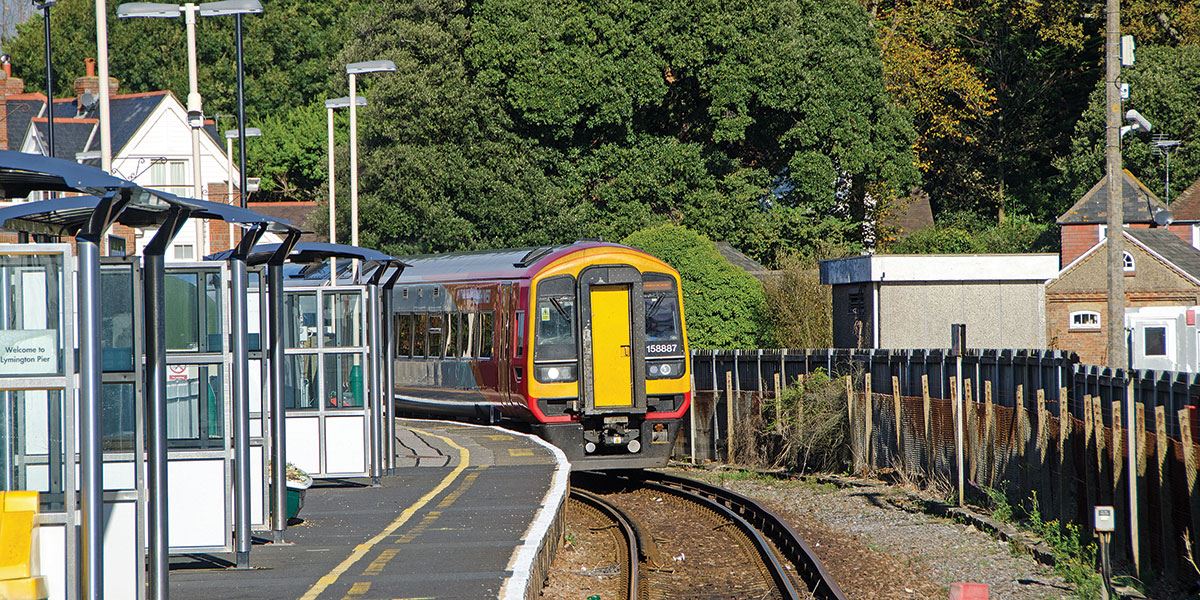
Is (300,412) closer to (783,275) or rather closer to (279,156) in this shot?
(783,275)

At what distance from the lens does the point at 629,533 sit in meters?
18.0

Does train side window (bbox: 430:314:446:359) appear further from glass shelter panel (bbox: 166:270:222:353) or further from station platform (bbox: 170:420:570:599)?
glass shelter panel (bbox: 166:270:222:353)

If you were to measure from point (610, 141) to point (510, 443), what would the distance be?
25.8 meters

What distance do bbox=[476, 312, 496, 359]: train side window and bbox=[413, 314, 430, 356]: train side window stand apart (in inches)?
119

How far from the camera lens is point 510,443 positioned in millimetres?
22875

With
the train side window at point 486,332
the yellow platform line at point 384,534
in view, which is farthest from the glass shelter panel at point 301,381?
the train side window at point 486,332

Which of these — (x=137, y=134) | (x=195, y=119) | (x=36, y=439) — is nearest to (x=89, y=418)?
(x=36, y=439)

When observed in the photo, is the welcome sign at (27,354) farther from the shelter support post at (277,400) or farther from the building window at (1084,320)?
the building window at (1084,320)

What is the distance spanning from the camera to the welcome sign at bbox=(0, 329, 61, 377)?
8391mm

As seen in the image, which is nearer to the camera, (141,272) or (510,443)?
(141,272)

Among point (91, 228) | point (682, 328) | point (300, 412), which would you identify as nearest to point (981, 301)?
point (682, 328)

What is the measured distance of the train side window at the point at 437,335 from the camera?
28.2 m

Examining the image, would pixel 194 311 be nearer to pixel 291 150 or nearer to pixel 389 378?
pixel 389 378

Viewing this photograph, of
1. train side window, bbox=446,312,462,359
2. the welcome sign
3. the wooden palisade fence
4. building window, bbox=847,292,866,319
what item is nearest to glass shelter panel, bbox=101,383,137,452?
the welcome sign
